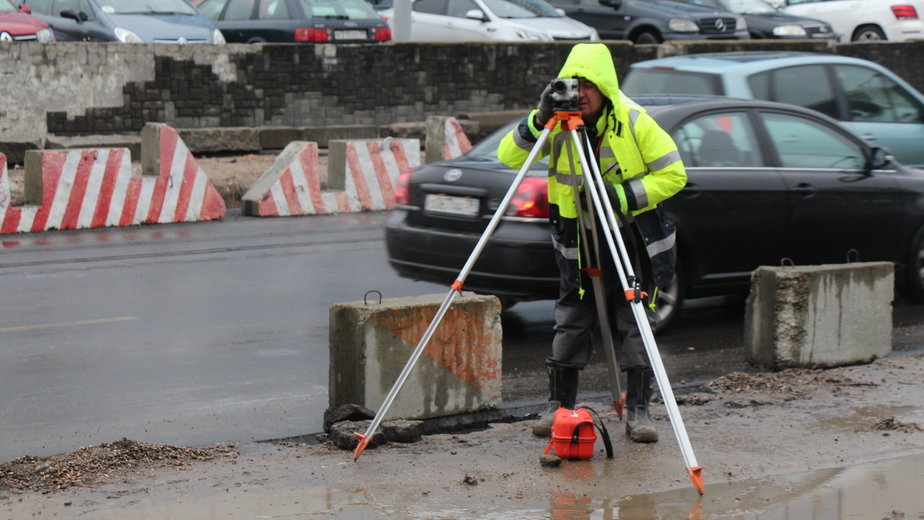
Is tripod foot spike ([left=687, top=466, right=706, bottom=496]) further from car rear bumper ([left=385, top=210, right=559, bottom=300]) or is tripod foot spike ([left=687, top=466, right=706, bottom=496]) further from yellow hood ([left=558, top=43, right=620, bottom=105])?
car rear bumper ([left=385, top=210, right=559, bottom=300])

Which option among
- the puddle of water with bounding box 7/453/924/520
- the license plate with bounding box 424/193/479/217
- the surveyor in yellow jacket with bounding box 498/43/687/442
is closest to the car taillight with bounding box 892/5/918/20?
the license plate with bounding box 424/193/479/217

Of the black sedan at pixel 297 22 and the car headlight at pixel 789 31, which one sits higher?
the black sedan at pixel 297 22

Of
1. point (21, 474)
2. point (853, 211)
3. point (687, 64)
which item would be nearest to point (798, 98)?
point (687, 64)

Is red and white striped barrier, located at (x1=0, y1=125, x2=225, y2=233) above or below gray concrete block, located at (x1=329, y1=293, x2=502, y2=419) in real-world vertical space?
below

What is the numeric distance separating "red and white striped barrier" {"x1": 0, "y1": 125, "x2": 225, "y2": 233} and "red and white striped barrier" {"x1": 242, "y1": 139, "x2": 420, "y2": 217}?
0.63 metres

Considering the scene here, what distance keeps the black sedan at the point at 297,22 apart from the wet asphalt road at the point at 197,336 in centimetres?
903

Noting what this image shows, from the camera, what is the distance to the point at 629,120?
635 cm

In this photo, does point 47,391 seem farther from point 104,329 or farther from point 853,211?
point 853,211

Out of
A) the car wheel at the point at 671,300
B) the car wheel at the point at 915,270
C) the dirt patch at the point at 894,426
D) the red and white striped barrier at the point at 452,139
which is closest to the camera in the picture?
the dirt patch at the point at 894,426

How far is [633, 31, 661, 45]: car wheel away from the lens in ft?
89.0

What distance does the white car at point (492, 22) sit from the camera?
78.0 ft

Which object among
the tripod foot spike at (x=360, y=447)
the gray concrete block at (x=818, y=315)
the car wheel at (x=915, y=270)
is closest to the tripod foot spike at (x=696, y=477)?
the tripod foot spike at (x=360, y=447)

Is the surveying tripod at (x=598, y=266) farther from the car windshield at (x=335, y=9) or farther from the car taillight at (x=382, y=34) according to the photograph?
the car taillight at (x=382, y=34)

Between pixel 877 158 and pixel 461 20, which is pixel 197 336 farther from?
pixel 461 20
